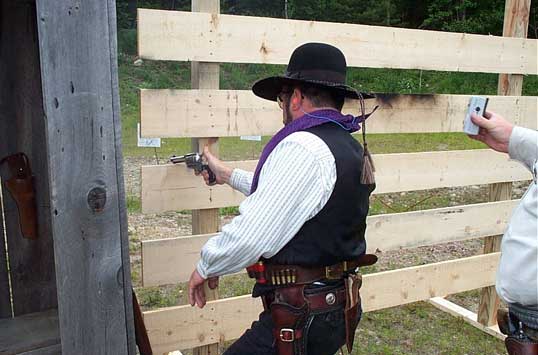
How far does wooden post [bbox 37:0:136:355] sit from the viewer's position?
1.47 metres

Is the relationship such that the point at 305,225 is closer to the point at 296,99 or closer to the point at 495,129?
the point at 296,99

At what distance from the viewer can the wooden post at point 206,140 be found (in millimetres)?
2698

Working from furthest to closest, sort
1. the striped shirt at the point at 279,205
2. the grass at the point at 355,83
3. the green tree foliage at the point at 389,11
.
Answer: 1. the green tree foliage at the point at 389,11
2. the grass at the point at 355,83
3. the striped shirt at the point at 279,205

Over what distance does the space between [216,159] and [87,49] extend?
1.27 m

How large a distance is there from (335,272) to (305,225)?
0.29 metres

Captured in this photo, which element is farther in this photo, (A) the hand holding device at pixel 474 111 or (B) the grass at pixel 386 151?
(B) the grass at pixel 386 151

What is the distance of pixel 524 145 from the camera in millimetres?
2088

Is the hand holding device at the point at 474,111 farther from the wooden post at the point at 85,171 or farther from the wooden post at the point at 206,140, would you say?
the wooden post at the point at 85,171

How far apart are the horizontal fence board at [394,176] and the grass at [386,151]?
48.3 inches

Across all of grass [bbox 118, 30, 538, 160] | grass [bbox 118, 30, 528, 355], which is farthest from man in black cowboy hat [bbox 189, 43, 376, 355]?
grass [bbox 118, 30, 538, 160]

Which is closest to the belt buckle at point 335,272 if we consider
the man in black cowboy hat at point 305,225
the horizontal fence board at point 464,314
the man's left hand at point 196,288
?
the man in black cowboy hat at point 305,225

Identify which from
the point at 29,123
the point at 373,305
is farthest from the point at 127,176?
the point at 29,123

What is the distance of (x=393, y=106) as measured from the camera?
3.34 m

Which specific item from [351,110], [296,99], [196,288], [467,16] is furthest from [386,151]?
[467,16]
